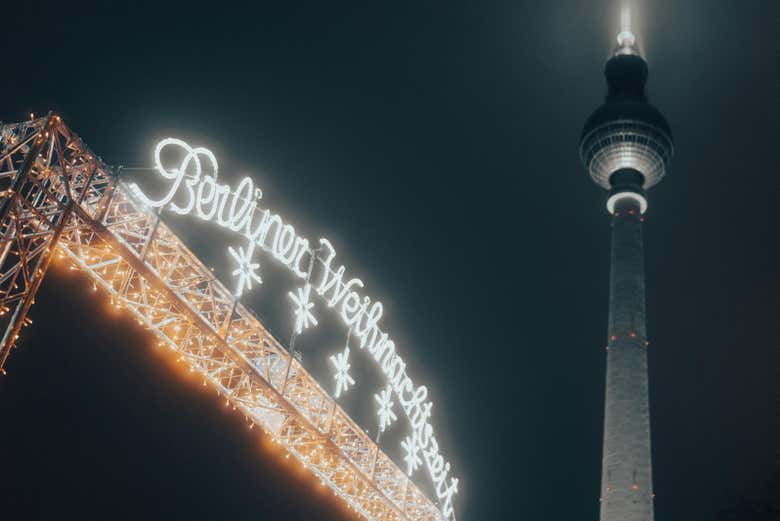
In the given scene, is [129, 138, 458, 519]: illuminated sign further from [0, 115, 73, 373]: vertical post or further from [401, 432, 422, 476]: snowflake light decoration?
[0, 115, 73, 373]: vertical post

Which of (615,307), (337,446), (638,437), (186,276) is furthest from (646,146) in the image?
(186,276)

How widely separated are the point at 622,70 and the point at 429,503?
40850 millimetres

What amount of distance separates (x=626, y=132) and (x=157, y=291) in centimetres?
4441

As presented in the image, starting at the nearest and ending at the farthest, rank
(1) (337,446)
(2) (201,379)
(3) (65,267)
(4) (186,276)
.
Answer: (3) (65,267) → (4) (186,276) → (2) (201,379) → (1) (337,446)

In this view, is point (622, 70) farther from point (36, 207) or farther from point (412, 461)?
point (36, 207)

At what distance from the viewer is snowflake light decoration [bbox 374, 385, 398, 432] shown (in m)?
23.3

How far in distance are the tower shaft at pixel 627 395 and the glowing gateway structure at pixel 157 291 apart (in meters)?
20.1

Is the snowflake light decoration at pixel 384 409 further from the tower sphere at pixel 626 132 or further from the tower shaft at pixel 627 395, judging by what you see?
the tower sphere at pixel 626 132

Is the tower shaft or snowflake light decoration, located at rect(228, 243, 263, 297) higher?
Answer: the tower shaft

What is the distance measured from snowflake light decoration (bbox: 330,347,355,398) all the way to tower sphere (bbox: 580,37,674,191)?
3704cm

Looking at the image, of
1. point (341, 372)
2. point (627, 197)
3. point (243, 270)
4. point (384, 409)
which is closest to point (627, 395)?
point (627, 197)

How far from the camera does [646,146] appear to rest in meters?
54.2

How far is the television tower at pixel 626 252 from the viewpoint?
39781 millimetres

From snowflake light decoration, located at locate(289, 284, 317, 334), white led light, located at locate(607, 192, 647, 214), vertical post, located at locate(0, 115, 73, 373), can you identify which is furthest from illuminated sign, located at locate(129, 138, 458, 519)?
white led light, located at locate(607, 192, 647, 214)
